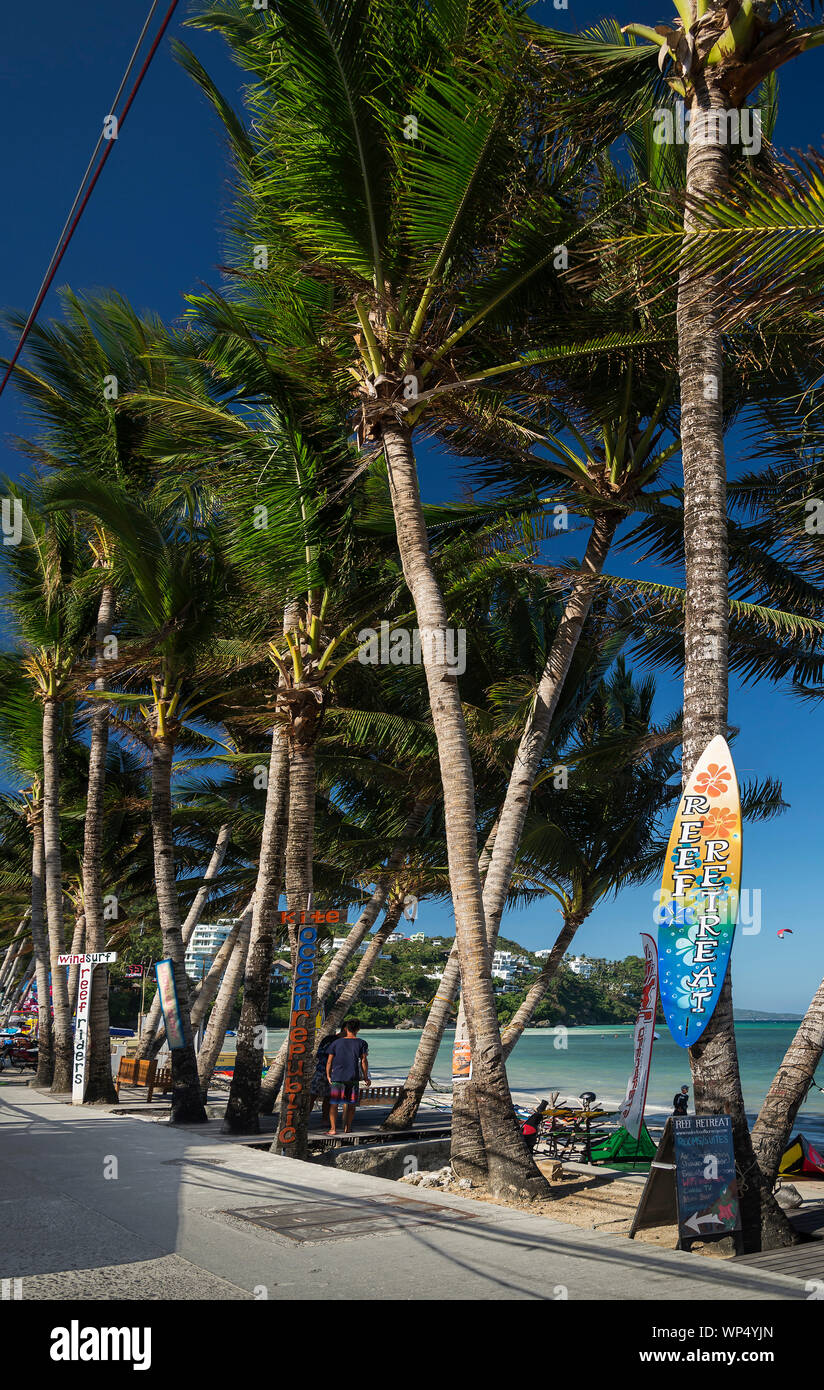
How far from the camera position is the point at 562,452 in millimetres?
11195

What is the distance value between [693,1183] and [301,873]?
6035mm

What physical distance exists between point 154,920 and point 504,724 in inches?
1090

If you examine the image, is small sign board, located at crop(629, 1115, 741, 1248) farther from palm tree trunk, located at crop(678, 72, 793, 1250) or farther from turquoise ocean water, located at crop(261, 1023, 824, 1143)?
turquoise ocean water, located at crop(261, 1023, 824, 1143)

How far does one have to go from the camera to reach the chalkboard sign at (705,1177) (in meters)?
6.18

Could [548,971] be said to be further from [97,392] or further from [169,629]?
[97,392]

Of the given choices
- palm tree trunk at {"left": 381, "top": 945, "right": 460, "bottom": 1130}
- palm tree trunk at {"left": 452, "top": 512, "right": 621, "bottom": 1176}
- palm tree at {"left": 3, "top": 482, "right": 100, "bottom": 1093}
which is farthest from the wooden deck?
palm tree at {"left": 3, "top": 482, "right": 100, "bottom": 1093}

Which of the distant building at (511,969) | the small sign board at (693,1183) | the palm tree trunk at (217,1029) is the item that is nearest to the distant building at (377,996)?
the distant building at (511,969)

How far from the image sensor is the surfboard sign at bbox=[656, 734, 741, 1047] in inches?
264

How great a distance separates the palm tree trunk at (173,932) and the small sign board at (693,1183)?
8.26 meters

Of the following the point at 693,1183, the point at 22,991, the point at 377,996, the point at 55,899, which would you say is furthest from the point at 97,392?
the point at 377,996

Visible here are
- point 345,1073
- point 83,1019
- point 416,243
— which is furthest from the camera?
point 83,1019

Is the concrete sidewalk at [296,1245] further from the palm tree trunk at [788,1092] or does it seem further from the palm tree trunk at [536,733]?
the palm tree trunk at [536,733]

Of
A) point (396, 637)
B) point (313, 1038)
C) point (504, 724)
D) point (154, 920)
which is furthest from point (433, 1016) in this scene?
point (154, 920)

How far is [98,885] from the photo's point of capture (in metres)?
17.1
